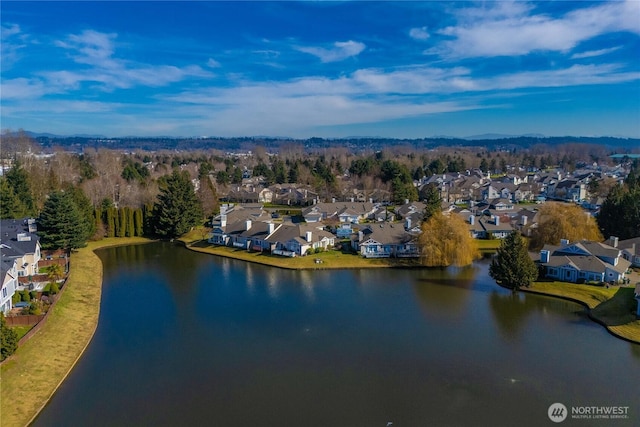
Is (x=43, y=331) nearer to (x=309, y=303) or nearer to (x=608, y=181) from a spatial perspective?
(x=309, y=303)

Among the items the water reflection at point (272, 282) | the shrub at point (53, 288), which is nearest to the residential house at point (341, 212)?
the water reflection at point (272, 282)

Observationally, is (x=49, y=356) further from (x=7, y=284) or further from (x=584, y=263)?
(x=584, y=263)

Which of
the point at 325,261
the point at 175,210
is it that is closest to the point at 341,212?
the point at 175,210

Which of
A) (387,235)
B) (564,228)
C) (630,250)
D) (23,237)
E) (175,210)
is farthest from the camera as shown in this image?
(175,210)

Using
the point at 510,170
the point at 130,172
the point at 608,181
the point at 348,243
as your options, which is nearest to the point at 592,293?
the point at 348,243

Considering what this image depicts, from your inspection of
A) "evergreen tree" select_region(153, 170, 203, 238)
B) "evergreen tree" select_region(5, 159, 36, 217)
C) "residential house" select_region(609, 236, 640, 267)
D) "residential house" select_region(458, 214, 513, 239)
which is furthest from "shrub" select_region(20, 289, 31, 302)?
"residential house" select_region(609, 236, 640, 267)

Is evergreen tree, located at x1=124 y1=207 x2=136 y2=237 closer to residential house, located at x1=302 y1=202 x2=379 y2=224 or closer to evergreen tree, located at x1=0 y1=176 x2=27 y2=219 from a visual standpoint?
evergreen tree, located at x1=0 y1=176 x2=27 y2=219

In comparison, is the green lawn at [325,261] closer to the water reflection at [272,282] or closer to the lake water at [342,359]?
the water reflection at [272,282]
